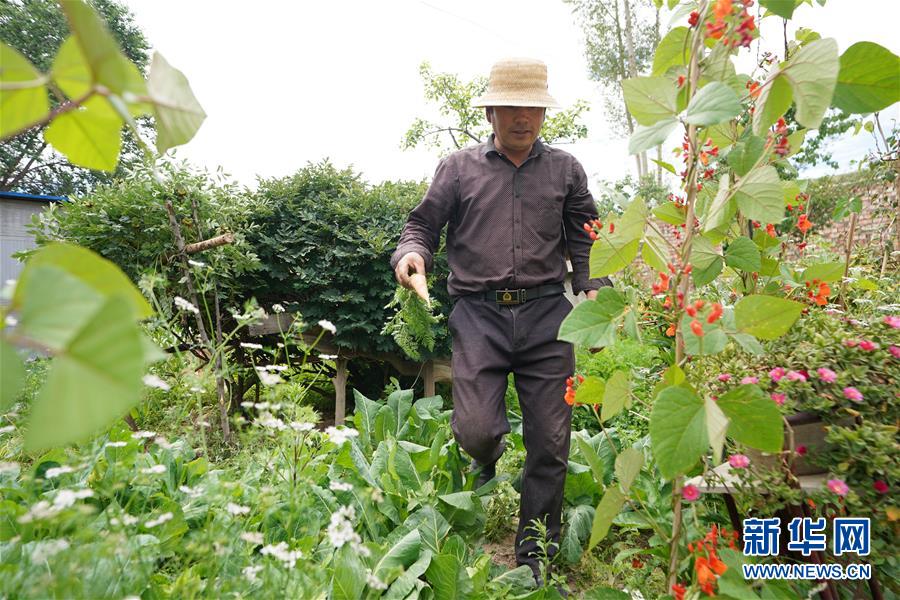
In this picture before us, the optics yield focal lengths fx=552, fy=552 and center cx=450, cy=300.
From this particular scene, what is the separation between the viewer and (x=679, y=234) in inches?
57.6

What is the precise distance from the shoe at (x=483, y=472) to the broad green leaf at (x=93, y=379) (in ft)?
9.61

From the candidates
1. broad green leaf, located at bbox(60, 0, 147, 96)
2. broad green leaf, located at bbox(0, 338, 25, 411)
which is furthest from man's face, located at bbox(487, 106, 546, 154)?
broad green leaf, located at bbox(0, 338, 25, 411)

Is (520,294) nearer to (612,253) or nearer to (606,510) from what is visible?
(612,253)

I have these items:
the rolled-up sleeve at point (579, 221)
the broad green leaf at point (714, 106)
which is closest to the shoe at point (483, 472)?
the rolled-up sleeve at point (579, 221)

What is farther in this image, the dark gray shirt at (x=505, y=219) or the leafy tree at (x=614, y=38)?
the leafy tree at (x=614, y=38)

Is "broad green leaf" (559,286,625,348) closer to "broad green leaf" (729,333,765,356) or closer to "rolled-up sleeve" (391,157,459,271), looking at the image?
"broad green leaf" (729,333,765,356)

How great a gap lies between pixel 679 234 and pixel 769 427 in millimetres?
572

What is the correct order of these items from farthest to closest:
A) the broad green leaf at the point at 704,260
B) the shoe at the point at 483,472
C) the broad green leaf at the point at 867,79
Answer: the shoe at the point at 483,472 < the broad green leaf at the point at 704,260 < the broad green leaf at the point at 867,79

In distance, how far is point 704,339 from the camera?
3.80 ft

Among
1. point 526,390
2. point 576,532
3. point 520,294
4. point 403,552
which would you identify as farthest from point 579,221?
point 403,552

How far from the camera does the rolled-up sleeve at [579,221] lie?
292cm

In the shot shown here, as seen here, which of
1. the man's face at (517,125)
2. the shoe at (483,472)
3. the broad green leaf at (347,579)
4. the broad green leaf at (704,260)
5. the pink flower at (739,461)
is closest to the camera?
the broad green leaf at (704,260)

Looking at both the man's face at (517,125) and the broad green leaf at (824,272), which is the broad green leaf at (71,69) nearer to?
the broad green leaf at (824,272)

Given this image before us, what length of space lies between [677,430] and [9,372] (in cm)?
103
